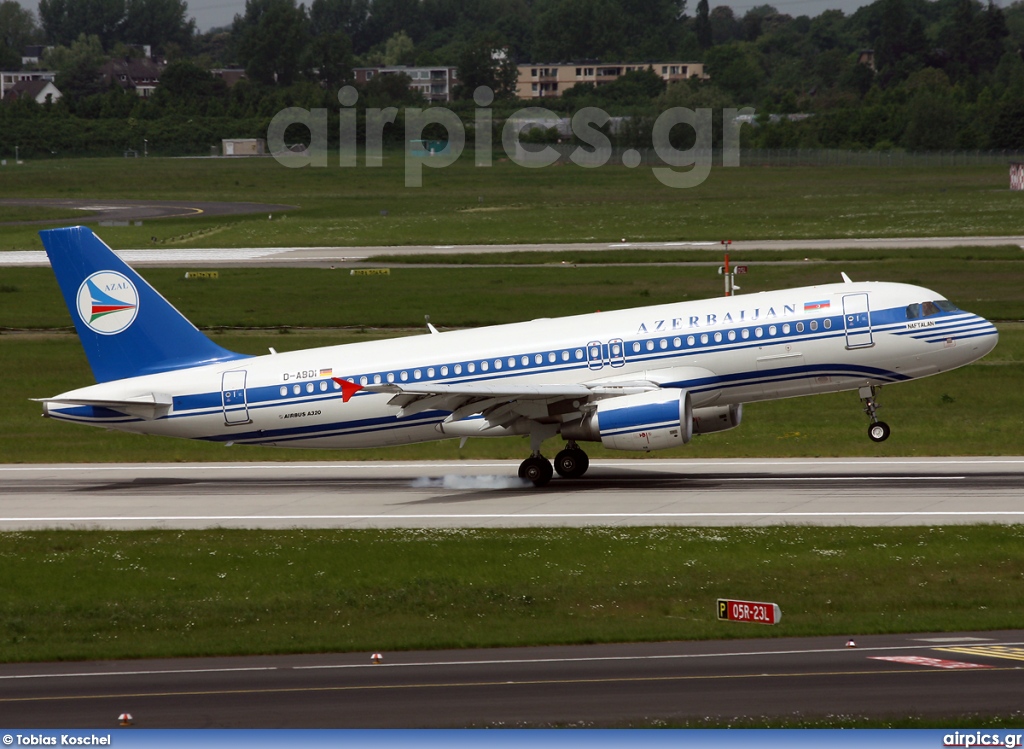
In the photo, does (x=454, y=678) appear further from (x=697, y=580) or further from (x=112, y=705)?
(x=697, y=580)

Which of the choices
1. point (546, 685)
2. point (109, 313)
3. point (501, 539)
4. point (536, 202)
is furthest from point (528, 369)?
point (536, 202)

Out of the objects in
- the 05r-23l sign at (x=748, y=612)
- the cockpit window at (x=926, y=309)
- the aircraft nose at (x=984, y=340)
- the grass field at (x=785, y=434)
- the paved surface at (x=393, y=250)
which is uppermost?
the cockpit window at (x=926, y=309)

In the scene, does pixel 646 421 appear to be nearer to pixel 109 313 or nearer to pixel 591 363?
pixel 591 363

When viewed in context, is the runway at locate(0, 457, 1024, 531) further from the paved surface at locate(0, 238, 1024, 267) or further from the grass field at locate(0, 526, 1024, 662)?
the paved surface at locate(0, 238, 1024, 267)

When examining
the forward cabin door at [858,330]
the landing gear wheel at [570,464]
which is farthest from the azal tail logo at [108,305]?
the forward cabin door at [858,330]

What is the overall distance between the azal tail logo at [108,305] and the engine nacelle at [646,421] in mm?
14345

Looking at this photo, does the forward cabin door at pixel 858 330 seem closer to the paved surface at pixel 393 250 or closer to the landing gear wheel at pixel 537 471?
the landing gear wheel at pixel 537 471

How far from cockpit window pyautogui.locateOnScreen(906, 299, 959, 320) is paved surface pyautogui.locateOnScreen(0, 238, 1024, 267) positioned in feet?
177

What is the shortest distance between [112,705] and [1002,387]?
41.9 m

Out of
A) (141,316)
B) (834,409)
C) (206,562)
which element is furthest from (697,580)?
(834,409)

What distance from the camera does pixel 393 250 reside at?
4186 inches

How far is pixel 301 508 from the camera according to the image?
37.9 meters

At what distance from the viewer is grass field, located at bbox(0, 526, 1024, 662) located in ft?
83.4

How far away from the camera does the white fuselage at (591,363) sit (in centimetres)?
3912
